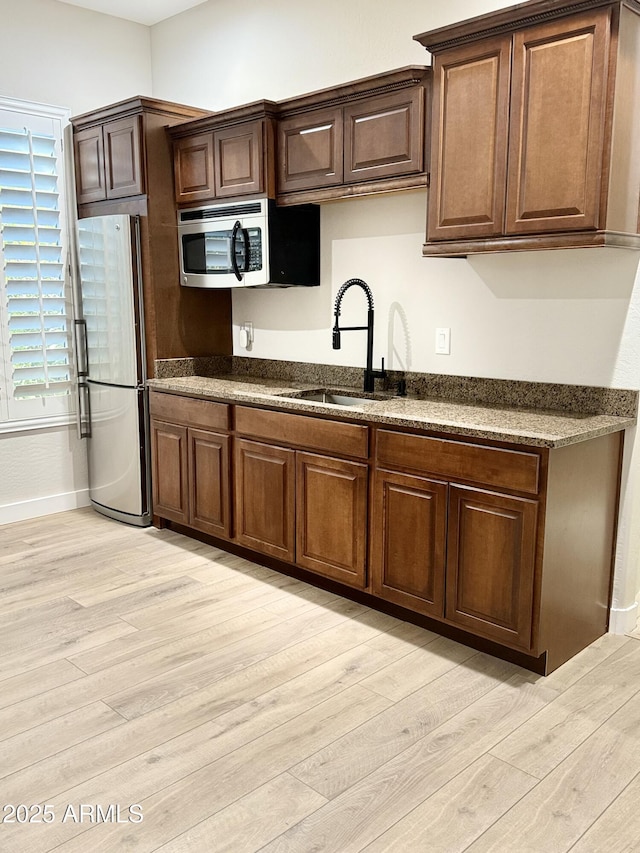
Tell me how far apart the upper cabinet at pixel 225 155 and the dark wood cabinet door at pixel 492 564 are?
1.94 m

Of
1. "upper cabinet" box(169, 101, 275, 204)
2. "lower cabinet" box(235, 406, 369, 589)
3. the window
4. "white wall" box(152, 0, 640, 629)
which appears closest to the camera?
"white wall" box(152, 0, 640, 629)

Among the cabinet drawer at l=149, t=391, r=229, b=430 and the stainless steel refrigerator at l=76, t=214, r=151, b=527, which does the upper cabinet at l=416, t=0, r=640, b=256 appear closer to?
the cabinet drawer at l=149, t=391, r=229, b=430

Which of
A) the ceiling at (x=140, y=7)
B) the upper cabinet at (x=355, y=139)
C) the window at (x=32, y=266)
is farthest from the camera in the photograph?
the ceiling at (x=140, y=7)

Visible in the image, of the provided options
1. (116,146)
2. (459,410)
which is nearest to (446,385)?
(459,410)

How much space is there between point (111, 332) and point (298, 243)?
1235 millimetres

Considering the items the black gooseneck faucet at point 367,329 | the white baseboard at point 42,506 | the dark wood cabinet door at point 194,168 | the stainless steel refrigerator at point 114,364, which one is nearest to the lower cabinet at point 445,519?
the black gooseneck faucet at point 367,329

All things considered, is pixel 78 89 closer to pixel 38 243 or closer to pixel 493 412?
pixel 38 243

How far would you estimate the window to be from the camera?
13.9 ft

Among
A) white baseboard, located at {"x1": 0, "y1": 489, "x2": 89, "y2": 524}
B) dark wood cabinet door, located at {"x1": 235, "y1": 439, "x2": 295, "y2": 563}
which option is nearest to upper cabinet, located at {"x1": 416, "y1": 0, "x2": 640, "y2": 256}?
dark wood cabinet door, located at {"x1": 235, "y1": 439, "x2": 295, "y2": 563}

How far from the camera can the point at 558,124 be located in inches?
101

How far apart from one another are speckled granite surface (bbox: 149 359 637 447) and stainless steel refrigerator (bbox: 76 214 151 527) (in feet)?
1.11

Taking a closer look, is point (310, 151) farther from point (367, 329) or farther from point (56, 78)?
point (56, 78)

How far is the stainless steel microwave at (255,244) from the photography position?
3725 millimetres

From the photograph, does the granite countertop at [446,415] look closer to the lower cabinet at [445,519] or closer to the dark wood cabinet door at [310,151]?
the lower cabinet at [445,519]
